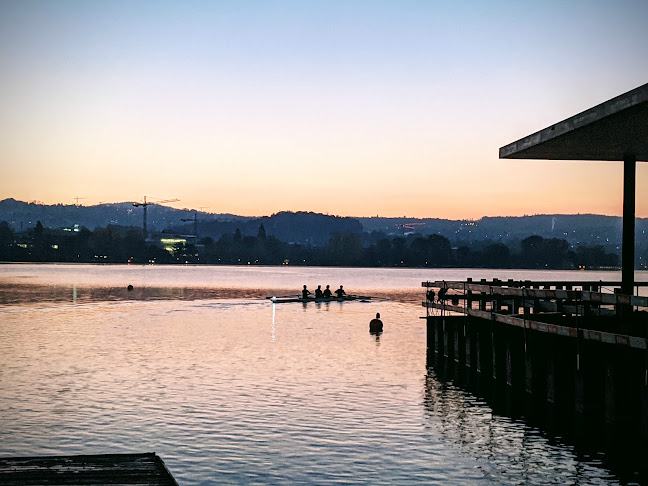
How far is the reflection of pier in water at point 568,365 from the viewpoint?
22141 millimetres

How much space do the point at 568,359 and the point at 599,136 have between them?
7505mm

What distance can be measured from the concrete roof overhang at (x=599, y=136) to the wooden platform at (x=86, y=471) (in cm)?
1538

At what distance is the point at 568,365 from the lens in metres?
25.9

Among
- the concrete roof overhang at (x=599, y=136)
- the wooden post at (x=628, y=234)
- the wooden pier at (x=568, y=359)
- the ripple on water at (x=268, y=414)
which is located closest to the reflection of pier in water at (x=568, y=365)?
the wooden pier at (x=568, y=359)

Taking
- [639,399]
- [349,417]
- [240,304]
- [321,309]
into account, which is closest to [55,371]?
[349,417]

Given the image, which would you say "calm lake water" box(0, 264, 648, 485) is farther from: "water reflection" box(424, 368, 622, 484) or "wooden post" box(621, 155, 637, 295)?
"wooden post" box(621, 155, 637, 295)

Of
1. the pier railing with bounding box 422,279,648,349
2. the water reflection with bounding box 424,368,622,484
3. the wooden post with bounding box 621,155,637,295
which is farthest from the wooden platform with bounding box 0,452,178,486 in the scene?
the wooden post with bounding box 621,155,637,295

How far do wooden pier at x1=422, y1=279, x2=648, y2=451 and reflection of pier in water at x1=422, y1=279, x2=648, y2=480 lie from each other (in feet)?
0.09

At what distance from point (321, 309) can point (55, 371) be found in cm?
5363

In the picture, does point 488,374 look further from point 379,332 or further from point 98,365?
point 379,332

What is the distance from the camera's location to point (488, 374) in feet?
113

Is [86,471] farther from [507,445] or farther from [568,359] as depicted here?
[568,359]

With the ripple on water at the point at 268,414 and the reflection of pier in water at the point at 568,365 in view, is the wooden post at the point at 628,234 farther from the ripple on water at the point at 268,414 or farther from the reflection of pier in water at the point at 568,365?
the ripple on water at the point at 268,414

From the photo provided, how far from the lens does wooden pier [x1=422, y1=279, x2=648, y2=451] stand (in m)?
22.2
